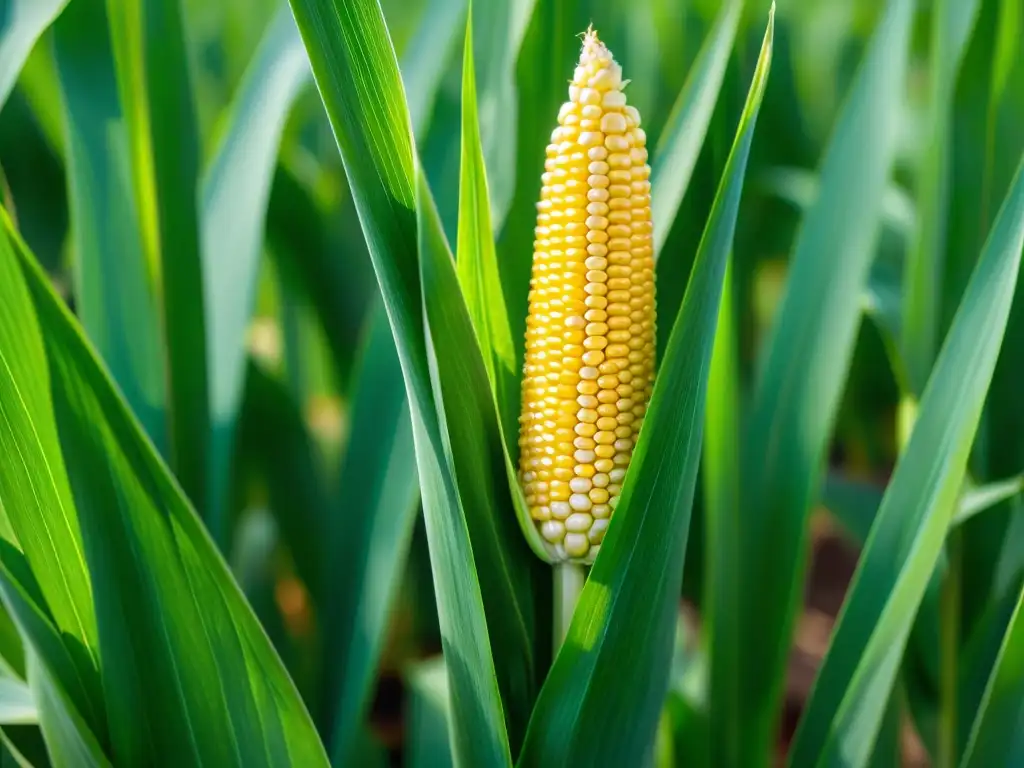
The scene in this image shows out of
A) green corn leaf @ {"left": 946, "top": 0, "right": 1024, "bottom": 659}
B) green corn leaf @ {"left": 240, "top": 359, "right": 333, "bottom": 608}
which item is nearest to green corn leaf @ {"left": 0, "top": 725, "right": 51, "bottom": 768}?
green corn leaf @ {"left": 240, "top": 359, "right": 333, "bottom": 608}

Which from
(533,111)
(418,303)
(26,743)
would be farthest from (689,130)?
(26,743)

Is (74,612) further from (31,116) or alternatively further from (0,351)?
(31,116)

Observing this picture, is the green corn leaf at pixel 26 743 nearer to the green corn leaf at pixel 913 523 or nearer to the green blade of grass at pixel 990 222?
the green corn leaf at pixel 913 523

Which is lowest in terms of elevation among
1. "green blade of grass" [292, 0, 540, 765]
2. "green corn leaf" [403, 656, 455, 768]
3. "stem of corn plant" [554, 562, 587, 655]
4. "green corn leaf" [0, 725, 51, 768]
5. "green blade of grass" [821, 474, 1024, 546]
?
"green corn leaf" [403, 656, 455, 768]

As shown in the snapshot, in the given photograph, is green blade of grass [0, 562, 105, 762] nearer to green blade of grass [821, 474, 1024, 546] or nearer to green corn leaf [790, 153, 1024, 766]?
green corn leaf [790, 153, 1024, 766]

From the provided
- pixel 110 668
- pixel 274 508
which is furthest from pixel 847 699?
pixel 274 508

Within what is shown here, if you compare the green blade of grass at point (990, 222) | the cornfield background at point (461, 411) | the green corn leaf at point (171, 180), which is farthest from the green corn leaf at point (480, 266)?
the green blade of grass at point (990, 222)

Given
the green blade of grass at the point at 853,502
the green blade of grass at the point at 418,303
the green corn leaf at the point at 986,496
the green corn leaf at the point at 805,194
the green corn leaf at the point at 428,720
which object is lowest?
the green corn leaf at the point at 428,720
